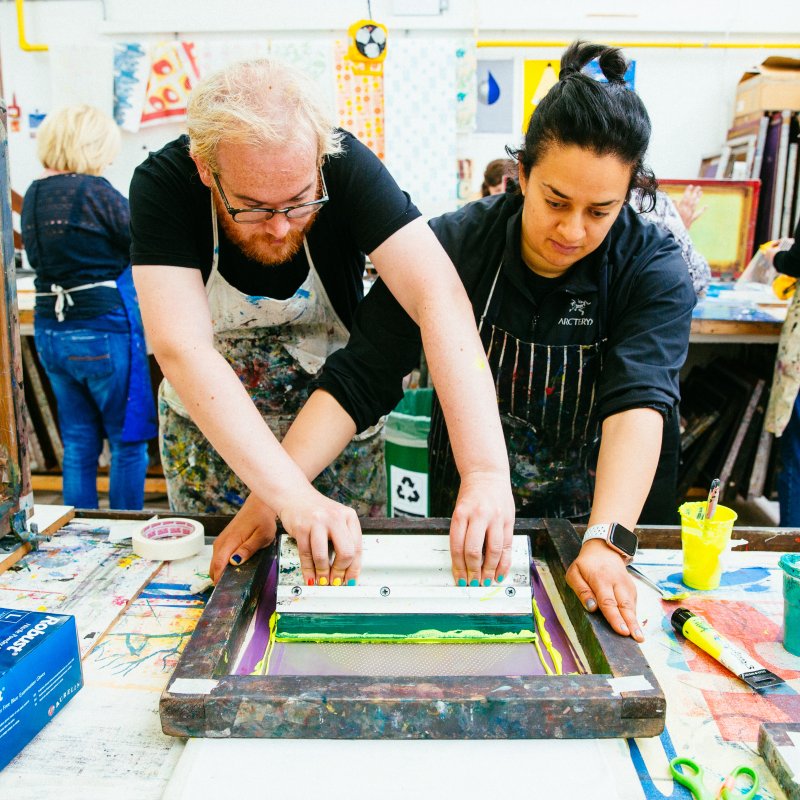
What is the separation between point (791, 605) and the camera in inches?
41.1

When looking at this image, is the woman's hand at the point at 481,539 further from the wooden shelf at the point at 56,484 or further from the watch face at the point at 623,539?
the wooden shelf at the point at 56,484

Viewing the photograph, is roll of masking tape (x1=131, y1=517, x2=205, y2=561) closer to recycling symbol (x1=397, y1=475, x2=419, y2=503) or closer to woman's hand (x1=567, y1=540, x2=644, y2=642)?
woman's hand (x1=567, y1=540, x2=644, y2=642)

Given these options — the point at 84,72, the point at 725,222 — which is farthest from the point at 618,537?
the point at 84,72

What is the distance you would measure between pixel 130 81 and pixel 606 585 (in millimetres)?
3999

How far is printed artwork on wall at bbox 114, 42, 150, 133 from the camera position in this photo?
12.8 ft

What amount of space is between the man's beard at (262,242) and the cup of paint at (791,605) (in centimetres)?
97

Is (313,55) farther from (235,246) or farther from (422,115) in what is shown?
(235,246)

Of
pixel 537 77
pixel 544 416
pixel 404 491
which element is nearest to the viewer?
pixel 544 416

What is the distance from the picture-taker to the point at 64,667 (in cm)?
93

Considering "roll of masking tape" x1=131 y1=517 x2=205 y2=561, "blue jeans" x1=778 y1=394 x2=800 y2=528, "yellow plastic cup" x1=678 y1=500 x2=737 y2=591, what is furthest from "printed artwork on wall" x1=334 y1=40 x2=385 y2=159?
"yellow plastic cup" x1=678 y1=500 x2=737 y2=591

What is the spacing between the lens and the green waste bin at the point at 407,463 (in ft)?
7.88

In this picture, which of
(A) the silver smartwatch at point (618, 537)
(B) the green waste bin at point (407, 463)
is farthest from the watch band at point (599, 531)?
(B) the green waste bin at point (407, 463)

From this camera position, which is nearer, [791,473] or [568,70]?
[568,70]

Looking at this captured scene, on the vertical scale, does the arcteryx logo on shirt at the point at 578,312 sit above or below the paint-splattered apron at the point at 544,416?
above
